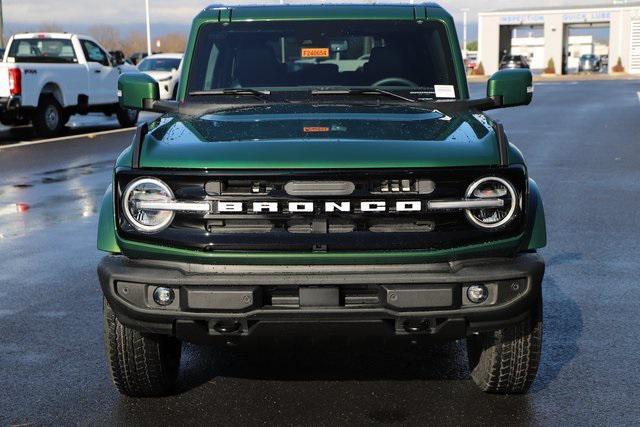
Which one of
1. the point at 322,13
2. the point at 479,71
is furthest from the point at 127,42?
the point at 322,13

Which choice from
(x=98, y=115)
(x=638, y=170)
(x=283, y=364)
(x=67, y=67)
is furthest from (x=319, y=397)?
(x=98, y=115)

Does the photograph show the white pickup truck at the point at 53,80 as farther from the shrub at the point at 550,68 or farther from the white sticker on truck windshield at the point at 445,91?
the shrub at the point at 550,68

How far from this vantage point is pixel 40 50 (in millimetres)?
20781

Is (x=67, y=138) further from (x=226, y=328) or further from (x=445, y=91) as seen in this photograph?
(x=226, y=328)

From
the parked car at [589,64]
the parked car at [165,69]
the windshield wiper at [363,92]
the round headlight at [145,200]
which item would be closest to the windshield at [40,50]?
the parked car at [165,69]

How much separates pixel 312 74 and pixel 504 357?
202 centimetres

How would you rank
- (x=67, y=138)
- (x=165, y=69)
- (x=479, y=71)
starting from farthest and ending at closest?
(x=479, y=71)
(x=165, y=69)
(x=67, y=138)

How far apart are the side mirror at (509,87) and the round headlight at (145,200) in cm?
208

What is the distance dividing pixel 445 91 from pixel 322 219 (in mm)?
1738

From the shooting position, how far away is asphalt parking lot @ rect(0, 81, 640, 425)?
168 inches

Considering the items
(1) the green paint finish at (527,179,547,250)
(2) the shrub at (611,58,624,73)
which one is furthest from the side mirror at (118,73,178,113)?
(2) the shrub at (611,58,624,73)

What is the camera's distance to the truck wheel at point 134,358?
13.7ft

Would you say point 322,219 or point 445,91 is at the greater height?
point 445,91

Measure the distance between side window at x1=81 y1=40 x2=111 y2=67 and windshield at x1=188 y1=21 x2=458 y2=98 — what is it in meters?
16.6
